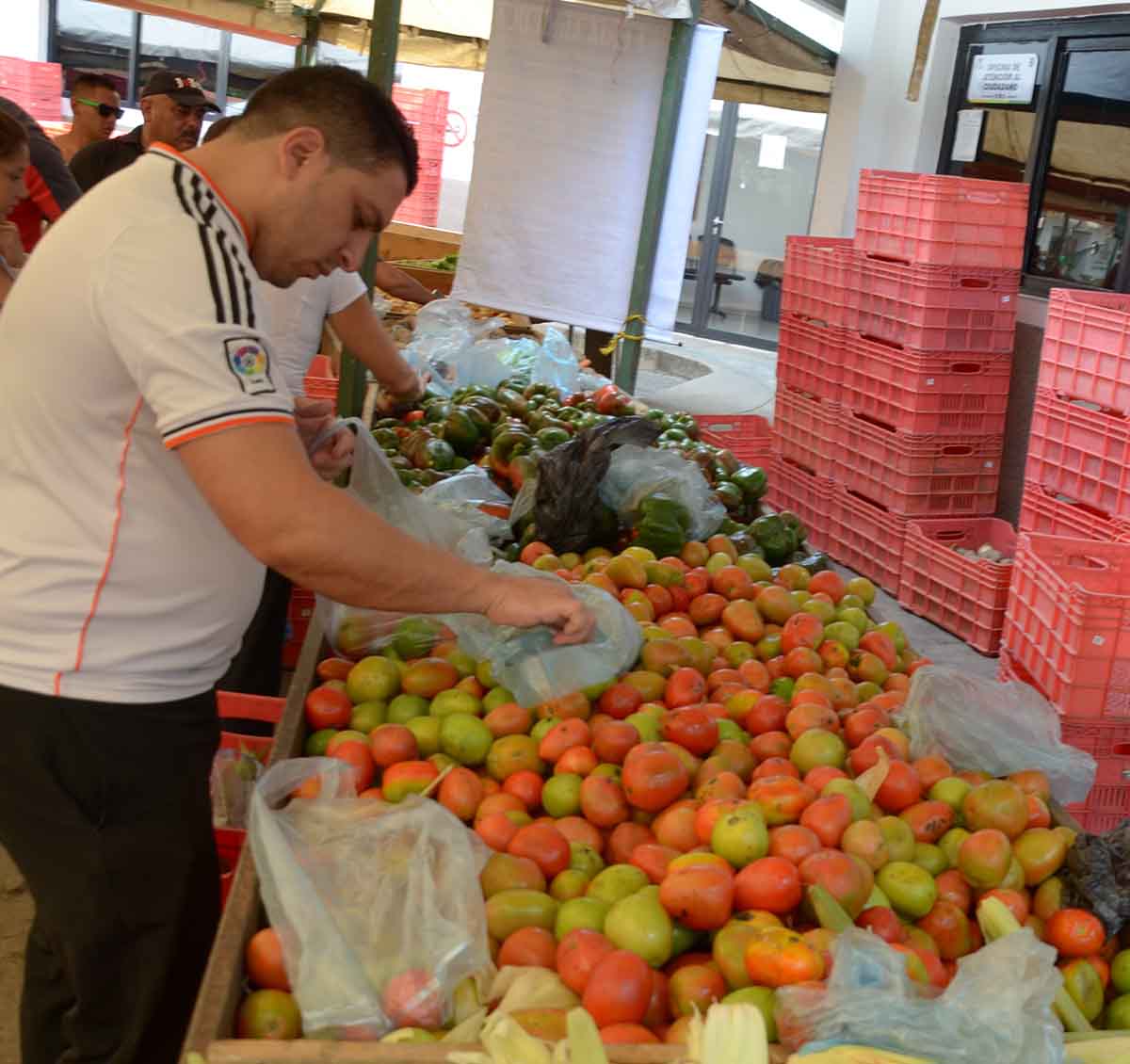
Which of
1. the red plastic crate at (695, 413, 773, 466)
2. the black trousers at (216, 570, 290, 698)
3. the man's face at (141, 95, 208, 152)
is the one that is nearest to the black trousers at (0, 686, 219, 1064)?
the black trousers at (216, 570, 290, 698)

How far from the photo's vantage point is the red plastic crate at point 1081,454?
484 centimetres

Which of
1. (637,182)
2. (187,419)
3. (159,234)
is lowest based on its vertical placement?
(187,419)

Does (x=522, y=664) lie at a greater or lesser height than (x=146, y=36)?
lesser

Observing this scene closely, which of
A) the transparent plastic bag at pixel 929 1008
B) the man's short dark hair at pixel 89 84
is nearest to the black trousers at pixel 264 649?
the transparent plastic bag at pixel 929 1008

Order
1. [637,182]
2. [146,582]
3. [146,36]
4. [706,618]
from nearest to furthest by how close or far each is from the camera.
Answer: [146,582], [706,618], [637,182], [146,36]

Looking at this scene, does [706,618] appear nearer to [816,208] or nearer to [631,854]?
[631,854]

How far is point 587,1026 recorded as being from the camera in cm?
150

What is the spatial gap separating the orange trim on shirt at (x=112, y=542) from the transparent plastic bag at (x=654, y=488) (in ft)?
6.55

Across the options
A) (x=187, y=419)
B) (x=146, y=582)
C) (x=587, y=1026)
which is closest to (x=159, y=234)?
(x=187, y=419)

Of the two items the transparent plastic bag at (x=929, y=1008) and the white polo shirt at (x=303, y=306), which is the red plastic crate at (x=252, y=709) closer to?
the white polo shirt at (x=303, y=306)

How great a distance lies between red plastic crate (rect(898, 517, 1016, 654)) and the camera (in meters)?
5.58

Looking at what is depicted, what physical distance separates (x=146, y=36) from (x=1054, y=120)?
14.5 metres

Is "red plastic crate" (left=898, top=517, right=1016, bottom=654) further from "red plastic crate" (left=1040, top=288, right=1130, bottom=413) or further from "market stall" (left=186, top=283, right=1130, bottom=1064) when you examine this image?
"market stall" (left=186, top=283, right=1130, bottom=1064)

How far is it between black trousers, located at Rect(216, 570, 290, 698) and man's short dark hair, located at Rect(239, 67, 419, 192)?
1990 millimetres
